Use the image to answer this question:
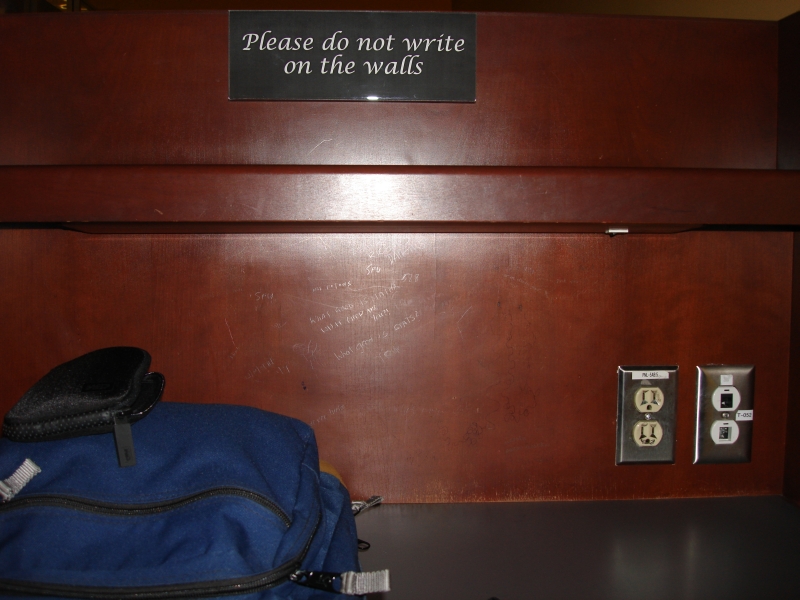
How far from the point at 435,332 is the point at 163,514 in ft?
1.43

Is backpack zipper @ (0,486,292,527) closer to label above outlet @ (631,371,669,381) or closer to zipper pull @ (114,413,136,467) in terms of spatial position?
zipper pull @ (114,413,136,467)

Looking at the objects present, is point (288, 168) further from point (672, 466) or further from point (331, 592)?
point (672, 466)

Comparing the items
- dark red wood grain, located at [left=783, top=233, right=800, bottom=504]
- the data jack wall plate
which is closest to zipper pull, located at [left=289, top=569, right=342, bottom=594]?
the data jack wall plate

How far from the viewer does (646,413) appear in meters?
0.78

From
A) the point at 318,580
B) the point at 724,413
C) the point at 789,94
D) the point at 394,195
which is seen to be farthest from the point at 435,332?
the point at 789,94

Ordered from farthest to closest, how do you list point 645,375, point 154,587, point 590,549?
point 645,375, point 590,549, point 154,587

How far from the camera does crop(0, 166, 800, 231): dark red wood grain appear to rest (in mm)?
538

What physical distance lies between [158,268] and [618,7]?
124 cm

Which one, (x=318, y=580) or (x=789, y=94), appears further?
(x=789, y=94)

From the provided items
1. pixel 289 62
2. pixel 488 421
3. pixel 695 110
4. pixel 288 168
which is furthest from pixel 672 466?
pixel 289 62

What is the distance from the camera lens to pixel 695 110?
75cm

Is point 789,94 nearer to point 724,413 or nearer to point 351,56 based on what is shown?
point 724,413

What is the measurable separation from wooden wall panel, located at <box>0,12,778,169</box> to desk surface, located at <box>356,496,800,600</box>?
545 millimetres

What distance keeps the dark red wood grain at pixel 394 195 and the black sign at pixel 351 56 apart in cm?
24
